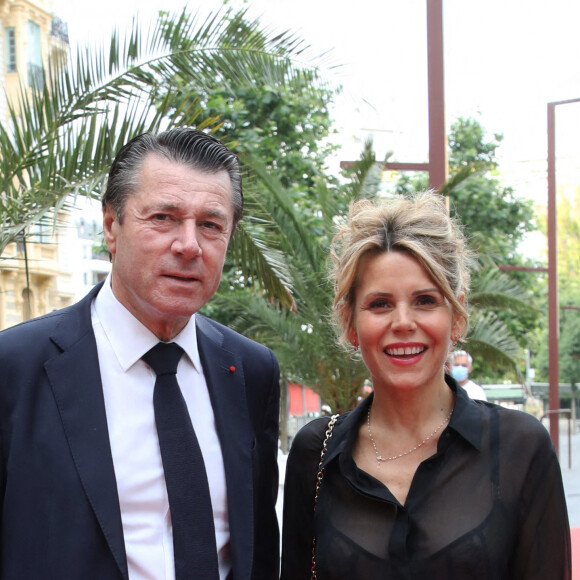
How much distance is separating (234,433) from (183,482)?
309mm

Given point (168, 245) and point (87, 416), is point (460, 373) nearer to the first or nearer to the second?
point (168, 245)

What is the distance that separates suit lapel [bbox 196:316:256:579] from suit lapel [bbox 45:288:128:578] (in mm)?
393

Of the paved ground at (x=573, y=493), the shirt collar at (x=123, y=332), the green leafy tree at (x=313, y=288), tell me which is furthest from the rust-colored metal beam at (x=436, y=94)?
the shirt collar at (x=123, y=332)

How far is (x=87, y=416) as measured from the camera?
7.84 feet

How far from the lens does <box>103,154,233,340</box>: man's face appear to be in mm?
2504

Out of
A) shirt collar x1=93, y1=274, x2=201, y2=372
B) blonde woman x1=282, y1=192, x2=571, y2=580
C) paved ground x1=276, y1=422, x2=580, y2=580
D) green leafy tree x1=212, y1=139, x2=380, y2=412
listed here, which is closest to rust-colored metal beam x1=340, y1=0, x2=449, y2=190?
green leafy tree x1=212, y1=139, x2=380, y2=412

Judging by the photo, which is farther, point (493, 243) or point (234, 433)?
point (493, 243)

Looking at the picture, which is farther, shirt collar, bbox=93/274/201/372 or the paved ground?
the paved ground

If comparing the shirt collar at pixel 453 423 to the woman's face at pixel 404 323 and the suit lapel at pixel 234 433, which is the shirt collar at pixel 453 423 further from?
the suit lapel at pixel 234 433

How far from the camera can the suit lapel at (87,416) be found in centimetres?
229

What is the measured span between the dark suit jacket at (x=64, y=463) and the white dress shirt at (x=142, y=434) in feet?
0.13

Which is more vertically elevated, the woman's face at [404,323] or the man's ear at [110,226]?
the man's ear at [110,226]

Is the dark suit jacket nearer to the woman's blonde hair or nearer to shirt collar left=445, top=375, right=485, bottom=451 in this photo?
the woman's blonde hair

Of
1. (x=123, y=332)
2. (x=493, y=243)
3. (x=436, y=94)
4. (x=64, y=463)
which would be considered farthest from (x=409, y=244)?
(x=493, y=243)
